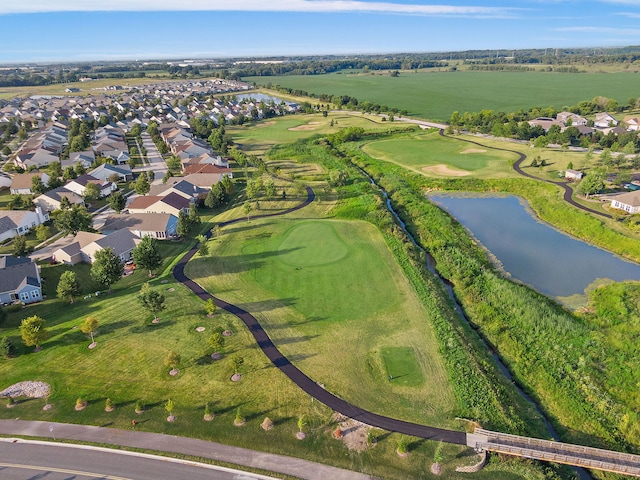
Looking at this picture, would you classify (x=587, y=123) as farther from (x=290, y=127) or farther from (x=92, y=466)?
(x=92, y=466)

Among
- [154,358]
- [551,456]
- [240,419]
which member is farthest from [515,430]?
[154,358]

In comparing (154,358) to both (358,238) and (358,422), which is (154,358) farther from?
(358,238)

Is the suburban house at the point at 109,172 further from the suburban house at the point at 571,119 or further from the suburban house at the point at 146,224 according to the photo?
the suburban house at the point at 571,119

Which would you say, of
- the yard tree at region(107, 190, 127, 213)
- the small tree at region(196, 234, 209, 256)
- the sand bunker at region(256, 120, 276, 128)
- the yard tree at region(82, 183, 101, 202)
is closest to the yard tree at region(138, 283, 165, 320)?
the small tree at region(196, 234, 209, 256)

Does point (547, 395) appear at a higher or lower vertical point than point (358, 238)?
lower

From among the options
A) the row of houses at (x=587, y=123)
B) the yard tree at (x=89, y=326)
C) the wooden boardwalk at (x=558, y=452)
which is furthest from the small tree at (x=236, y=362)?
the row of houses at (x=587, y=123)

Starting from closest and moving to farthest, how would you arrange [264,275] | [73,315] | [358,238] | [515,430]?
[515,430] < [73,315] < [264,275] < [358,238]

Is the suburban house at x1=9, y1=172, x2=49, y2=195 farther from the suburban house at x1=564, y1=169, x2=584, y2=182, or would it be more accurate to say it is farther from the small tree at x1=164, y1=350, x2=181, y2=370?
the suburban house at x1=564, y1=169, x2=584, y2=182
